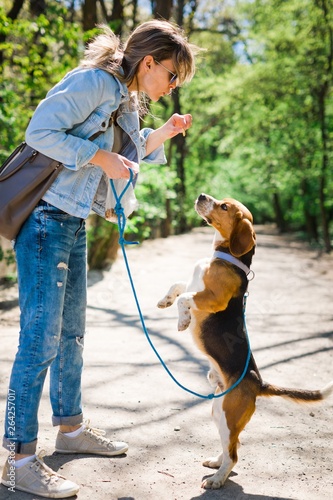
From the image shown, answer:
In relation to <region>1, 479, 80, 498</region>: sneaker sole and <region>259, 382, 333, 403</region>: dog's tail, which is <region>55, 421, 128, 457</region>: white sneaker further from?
<region>259, 382, 333, 403</region>: dog's tail

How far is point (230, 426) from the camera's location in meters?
3.10

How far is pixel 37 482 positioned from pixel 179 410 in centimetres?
170

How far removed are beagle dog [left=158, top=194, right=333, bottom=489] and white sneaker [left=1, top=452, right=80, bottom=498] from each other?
0.79 m

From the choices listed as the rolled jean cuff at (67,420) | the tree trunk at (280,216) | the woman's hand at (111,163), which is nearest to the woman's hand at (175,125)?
the woman's hand at (111,163)

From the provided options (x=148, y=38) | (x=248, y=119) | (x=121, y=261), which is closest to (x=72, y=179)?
(x=148, y=38)

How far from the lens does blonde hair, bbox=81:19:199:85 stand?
9.33ft

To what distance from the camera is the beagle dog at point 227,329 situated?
3125 mm

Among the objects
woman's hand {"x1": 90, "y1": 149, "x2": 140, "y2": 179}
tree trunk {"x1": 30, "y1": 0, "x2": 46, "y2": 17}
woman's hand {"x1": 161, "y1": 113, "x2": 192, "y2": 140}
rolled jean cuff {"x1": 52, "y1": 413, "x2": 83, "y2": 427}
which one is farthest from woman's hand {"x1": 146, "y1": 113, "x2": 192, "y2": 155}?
tree trunk {"x1": 30, "y1": 0, "x2": 46, "y2": 17}

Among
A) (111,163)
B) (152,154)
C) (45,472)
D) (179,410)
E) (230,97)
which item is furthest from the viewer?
(230,97)

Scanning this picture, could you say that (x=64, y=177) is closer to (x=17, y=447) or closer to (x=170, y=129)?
(x=170, y=129)

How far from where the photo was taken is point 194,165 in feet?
102

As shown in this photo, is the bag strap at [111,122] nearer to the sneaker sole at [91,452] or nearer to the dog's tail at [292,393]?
the dog's tail at [292,393]

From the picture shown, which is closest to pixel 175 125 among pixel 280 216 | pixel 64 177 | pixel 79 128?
pixel 79 128

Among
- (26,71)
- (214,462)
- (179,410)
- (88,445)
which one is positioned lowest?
(179,410)
